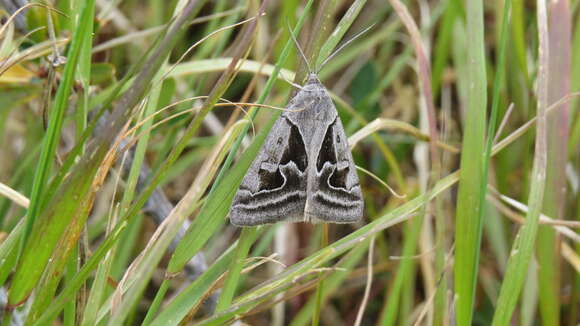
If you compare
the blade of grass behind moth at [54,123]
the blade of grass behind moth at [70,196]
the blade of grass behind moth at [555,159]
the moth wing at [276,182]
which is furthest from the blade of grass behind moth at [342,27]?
the blade of grass behind moth at [555,159]

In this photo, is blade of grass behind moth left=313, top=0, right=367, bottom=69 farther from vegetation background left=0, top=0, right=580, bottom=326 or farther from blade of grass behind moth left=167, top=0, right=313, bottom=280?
blade of grass behind moth left=167, top=0, right=313, bottom=280

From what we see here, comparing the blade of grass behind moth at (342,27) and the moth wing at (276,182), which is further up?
the blade of grass behind moth at (342,27)

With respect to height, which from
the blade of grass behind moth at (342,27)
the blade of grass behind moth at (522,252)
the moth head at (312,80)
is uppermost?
the blade of grass behind moth at (342,27)

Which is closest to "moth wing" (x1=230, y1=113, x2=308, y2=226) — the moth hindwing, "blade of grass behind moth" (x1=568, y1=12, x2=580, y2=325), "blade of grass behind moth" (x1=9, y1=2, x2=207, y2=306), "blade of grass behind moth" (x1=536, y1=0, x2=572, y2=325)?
the moth hindwing

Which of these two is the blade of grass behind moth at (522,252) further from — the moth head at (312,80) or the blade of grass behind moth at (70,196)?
the blade of grass behind moth at (70,196)

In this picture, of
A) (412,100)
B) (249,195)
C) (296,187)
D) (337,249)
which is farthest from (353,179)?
(412,100)

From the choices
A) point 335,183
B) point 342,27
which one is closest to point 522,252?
point 335,183

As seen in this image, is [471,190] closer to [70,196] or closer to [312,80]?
[312,80]

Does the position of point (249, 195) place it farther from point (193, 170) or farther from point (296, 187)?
point (193, 170)
